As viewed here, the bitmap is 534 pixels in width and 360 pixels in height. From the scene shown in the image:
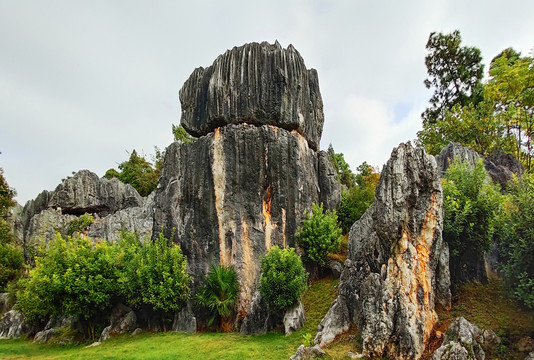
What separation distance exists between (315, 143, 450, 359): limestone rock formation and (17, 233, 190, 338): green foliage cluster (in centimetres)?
875

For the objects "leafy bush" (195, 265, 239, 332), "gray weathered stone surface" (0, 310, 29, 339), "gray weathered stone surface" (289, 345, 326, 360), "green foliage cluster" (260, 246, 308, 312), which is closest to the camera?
"gray weathered stone surface" (289, 345, 326, 360)

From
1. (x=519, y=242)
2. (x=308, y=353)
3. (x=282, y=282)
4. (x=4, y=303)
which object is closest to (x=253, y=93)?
(x=282, y=282)

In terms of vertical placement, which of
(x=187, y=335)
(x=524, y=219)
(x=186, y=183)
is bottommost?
(x=187, y=335)

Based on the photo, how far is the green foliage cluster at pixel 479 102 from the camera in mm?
22625

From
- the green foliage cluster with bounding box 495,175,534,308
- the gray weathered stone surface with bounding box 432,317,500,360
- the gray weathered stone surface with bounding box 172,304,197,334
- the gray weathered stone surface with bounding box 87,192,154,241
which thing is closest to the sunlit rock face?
the gray weathered stone surface with bounding box 172,304,197,334

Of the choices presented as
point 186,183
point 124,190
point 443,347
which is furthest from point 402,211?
point 124,190

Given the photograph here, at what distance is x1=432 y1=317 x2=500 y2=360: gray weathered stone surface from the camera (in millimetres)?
9250

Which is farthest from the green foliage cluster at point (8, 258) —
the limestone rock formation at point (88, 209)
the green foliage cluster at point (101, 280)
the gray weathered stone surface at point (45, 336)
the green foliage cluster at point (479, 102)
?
the green foliage cluster at point (479, 102)

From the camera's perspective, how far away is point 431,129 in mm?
30250

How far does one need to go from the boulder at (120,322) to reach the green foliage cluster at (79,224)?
1551 centimetres

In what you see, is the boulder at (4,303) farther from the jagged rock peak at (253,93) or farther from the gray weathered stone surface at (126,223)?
the jagged rock peak at (253,93)

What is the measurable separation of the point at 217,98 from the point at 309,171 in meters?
7.82

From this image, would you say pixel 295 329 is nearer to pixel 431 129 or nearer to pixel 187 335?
pixel 187 335

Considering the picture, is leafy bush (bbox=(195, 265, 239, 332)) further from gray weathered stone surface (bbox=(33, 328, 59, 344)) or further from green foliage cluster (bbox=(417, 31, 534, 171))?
green foliage cluster (bbox=(417, 31, 534, 171))
